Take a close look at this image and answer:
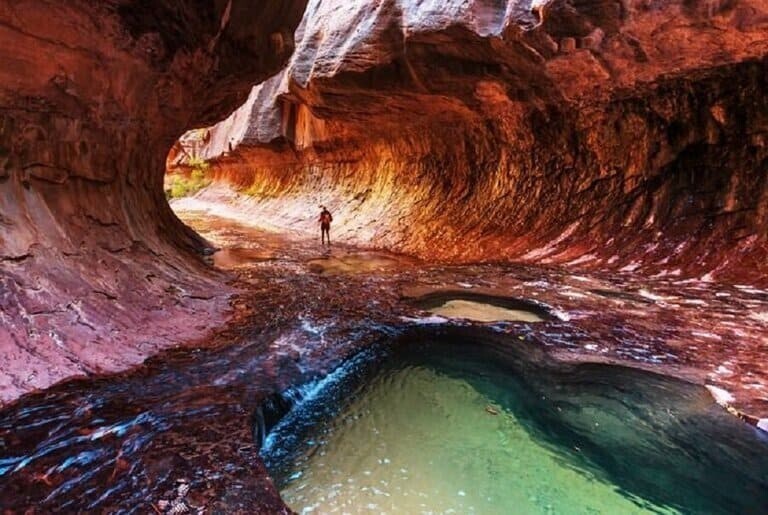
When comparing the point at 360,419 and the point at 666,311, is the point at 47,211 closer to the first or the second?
the point at 360,419

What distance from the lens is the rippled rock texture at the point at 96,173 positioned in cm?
467

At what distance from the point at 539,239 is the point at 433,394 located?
7.55 meters

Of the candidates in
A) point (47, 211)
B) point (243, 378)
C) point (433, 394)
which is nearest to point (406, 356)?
point (433, 394)

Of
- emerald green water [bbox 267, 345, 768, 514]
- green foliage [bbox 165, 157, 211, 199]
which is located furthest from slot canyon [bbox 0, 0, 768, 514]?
green foliage [bbox 165, 157, 211, 199]

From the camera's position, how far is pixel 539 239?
1123 centimetres

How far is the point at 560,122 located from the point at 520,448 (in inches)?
382

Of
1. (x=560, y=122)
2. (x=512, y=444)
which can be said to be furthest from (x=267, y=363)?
(x=560, y=122)

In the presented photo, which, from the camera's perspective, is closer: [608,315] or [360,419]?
[360,419]

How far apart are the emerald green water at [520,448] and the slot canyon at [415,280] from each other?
2 cm

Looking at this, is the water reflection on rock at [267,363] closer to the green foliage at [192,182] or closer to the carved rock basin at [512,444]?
the carved rock basin at [512,444]

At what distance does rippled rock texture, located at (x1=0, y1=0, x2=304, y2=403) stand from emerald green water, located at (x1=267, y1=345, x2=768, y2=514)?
2559mm

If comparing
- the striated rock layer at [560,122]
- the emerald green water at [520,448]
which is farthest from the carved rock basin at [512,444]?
the striated rock layer at [560,122]

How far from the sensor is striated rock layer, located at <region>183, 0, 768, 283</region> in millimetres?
8203

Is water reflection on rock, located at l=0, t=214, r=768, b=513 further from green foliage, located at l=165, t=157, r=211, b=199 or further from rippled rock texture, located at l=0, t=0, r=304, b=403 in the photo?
green foliage, located at l=165, t=157, r=211, b=199
